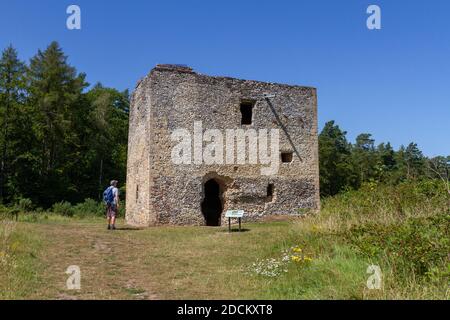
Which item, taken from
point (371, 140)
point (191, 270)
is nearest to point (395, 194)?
point (191, 270)

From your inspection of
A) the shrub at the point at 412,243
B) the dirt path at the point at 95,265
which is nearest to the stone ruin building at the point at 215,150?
the dirt path at the point at 95,265

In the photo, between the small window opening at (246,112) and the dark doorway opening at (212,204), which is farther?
the dark doorway opening at (212,204)

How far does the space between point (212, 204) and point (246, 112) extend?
4426 millimetres

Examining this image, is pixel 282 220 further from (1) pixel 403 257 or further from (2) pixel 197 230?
(1) pixel 403 257

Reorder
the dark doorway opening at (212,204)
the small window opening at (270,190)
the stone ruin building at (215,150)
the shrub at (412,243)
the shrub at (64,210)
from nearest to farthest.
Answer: the shrub at (412,243) < the stone ruin building at (215,150) < the small window opening at (270,190) < the dark doorway opening at (212,204) < the shrub at (64,210)

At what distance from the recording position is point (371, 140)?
6688 cm

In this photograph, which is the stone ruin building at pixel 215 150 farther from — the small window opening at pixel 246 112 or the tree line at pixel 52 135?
the tree line at pixel 52 135

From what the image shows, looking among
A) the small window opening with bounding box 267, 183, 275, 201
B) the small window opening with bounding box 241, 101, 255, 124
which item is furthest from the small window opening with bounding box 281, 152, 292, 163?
the small window opening with bounding box 241, 101, 255, 124

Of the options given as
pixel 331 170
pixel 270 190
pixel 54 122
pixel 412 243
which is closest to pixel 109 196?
pixel 270 190

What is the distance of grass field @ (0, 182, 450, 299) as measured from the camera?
19.2 feet

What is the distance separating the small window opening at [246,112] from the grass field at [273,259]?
7264mm

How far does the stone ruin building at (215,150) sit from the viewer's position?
16.3 m

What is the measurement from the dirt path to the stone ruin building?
13.7ft

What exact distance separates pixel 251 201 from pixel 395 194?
26.6 ft
